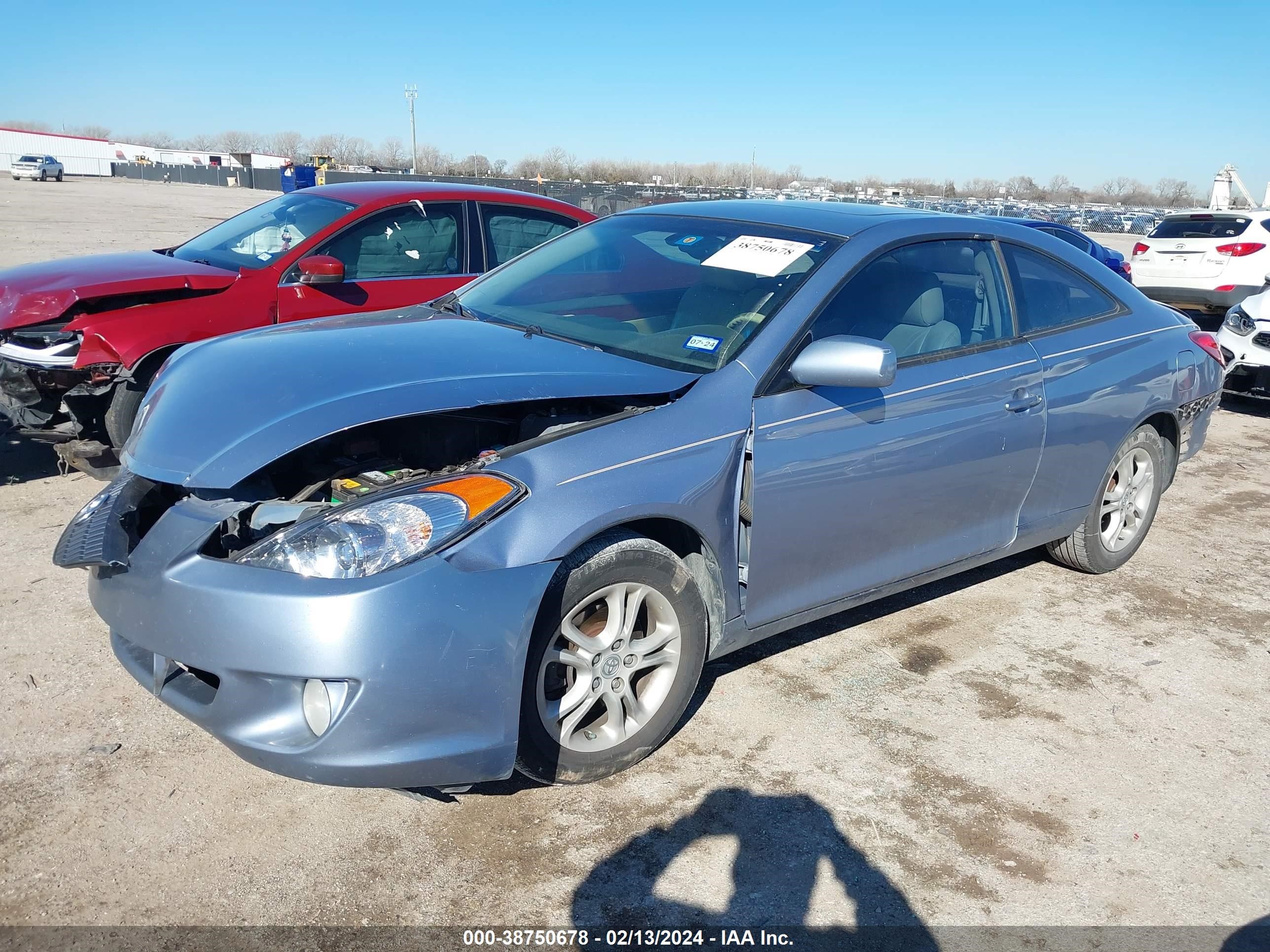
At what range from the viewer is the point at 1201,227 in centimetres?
1292

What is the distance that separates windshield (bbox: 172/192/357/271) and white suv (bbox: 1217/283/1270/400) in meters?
7.04

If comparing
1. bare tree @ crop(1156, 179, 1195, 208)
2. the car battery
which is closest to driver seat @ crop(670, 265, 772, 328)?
the car battery

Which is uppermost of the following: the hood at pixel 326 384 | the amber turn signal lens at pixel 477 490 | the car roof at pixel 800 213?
the car roof at pixel 800 213

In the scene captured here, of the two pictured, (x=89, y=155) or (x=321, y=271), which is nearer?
(x=321, y=271)

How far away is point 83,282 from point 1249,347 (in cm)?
844

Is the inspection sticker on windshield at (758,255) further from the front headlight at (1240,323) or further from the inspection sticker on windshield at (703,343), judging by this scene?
the front headlight at (1240,323)

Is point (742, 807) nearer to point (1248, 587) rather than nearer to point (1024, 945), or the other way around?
A: point (1024, 945)

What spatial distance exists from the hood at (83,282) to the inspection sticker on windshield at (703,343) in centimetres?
330

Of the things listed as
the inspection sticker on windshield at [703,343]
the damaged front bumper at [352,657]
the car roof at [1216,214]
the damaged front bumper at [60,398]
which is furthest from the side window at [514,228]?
the car roof at [1216,214]

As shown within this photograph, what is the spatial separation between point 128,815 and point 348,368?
4.53ft

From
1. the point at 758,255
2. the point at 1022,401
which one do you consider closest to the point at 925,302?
the point at 1022,401

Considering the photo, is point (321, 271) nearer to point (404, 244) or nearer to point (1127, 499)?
point (404, 244)

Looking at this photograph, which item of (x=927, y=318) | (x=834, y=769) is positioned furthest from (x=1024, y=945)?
(x=927, y=318)

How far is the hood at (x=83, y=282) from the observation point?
5059mm
